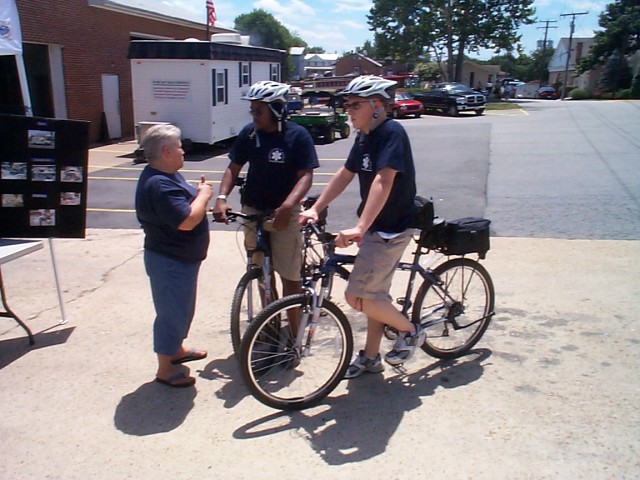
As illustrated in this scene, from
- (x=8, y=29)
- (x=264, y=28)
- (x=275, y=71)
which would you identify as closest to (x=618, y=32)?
(x=275, y=71)

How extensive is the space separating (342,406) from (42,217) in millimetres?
2779

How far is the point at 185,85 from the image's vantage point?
1530cm

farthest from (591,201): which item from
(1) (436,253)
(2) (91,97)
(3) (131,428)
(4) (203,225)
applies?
(2) (91,97)

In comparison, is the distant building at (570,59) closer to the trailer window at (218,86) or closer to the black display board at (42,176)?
the trailer window at (218,86)

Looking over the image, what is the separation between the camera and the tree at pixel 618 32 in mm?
49094

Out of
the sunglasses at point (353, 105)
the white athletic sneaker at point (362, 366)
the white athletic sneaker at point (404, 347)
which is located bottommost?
the white athletic sneaker at point (362, 366)

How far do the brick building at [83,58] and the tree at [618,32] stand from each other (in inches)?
1776

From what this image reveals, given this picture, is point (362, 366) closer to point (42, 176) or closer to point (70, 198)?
point (70, 198)

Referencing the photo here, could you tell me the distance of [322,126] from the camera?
18625 mm

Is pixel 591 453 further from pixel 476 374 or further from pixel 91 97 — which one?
pixel 91 97

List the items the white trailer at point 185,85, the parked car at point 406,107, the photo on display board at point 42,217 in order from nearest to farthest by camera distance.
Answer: the photo on display board at point 42,217, the white trailer at point 185,85, the parked car at point 406,107

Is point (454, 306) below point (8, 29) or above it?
below

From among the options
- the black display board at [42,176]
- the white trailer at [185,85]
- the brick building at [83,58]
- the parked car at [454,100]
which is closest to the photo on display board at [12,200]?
the black display board at [42,176]

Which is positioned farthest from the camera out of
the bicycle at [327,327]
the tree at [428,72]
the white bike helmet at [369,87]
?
the tree at [428,72]
